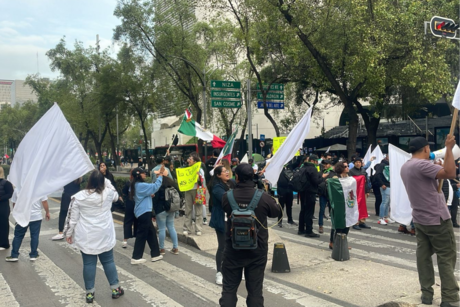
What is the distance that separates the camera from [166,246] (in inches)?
339

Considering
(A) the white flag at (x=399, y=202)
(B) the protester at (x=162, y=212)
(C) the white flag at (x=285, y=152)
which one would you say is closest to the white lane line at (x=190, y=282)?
(B) the protester at (x=162, y=212)

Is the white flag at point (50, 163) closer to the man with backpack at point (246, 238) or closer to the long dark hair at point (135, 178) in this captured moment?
the long dark hair at point (135, 178)

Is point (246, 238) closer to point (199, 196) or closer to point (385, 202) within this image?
point (199, 196)

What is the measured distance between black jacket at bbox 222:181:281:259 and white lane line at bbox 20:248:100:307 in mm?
2292

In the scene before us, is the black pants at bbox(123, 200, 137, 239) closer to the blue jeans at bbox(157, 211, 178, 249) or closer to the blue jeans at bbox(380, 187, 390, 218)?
the blue jeans at bbox(157, 211, 178, 249)

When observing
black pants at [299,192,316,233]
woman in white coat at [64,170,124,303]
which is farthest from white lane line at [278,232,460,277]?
woman in white coat at [64,170,124,303]

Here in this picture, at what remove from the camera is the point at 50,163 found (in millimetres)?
6137

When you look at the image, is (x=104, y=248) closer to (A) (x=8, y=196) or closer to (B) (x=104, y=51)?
(A) (x=8, y=196)

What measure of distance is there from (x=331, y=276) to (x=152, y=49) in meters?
23.5

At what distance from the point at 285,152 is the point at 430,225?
2850mm

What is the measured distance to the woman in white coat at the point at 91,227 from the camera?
5238 millimetres

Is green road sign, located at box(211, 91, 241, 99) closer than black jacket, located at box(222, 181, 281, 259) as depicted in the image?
No

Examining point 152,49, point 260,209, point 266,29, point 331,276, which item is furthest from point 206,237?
point 152,49

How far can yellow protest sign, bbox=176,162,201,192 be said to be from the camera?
344 inches
